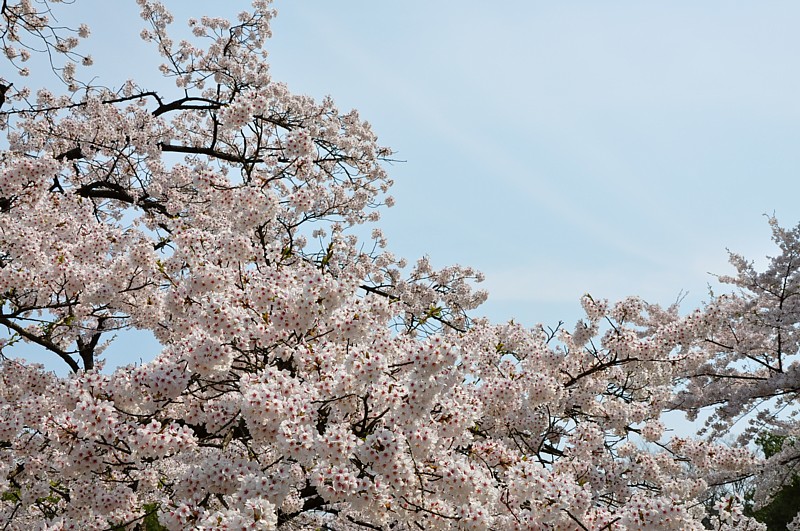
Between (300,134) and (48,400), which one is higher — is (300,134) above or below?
above

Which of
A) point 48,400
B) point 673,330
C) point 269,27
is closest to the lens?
point 48,400

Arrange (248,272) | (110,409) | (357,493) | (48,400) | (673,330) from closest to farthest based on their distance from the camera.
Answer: (357,493), (110,409), (248,272), (48,400), (673,330)

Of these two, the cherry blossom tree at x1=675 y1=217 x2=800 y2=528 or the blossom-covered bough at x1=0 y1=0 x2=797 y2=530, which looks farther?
the cherry blossom tree at x1=675 y1=217 x2=800 y2=528

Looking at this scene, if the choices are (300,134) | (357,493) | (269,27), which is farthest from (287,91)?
(357,493)

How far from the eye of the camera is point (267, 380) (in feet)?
14.7

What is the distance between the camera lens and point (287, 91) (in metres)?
12.4

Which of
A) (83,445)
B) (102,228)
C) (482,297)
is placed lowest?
(83,445)

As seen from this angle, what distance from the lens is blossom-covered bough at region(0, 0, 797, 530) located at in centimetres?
450

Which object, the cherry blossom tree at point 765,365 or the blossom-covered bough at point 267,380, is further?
the cherry blossom tree at point 765,365

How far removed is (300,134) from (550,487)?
12.9 feet

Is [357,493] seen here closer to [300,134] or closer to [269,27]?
[300,134]

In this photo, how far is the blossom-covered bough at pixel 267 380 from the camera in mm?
4496

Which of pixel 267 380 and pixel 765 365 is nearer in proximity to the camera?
pixel 267 380

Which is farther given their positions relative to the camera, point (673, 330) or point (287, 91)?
point (287, 91)
